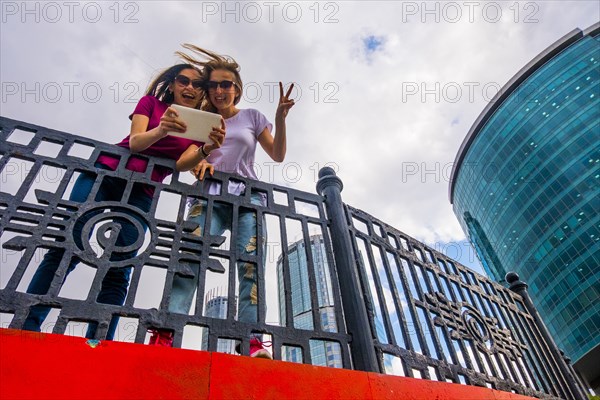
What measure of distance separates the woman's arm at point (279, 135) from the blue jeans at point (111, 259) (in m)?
0.91

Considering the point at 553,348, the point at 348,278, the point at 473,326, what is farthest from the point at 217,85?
the point at 553,348

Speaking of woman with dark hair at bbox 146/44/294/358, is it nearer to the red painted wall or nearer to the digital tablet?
the digital tablet

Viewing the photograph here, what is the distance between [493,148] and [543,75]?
976 centimetres

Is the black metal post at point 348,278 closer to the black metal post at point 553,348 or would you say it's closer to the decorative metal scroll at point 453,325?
the decorative metal scroll at point 453,325

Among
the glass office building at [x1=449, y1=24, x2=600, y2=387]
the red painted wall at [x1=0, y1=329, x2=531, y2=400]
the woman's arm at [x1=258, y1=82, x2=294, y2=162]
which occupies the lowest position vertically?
the red painted wall at [x1=0, y1=329, x2=531, y2=400]

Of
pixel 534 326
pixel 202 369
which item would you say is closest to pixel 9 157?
pixel 202 369

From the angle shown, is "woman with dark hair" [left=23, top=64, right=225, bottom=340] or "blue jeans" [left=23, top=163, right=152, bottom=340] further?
"woman with dark hair" [left=23, top=64, right=225, bottom=340]

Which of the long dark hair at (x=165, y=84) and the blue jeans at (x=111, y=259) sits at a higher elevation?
the long dark hair at (x=165, y=84)

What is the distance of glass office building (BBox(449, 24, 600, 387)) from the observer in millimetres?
36625

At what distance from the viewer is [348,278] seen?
77.5 inches

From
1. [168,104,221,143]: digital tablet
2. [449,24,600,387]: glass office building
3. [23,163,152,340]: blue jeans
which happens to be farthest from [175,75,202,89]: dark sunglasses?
[449,24,600,387]: glass office building

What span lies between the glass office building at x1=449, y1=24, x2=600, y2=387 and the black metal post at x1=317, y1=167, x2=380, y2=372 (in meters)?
42.9

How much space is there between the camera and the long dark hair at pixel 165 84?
2646 millimetres

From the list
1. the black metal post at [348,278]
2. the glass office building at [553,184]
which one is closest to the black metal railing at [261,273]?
the black metal post at [348,278]
